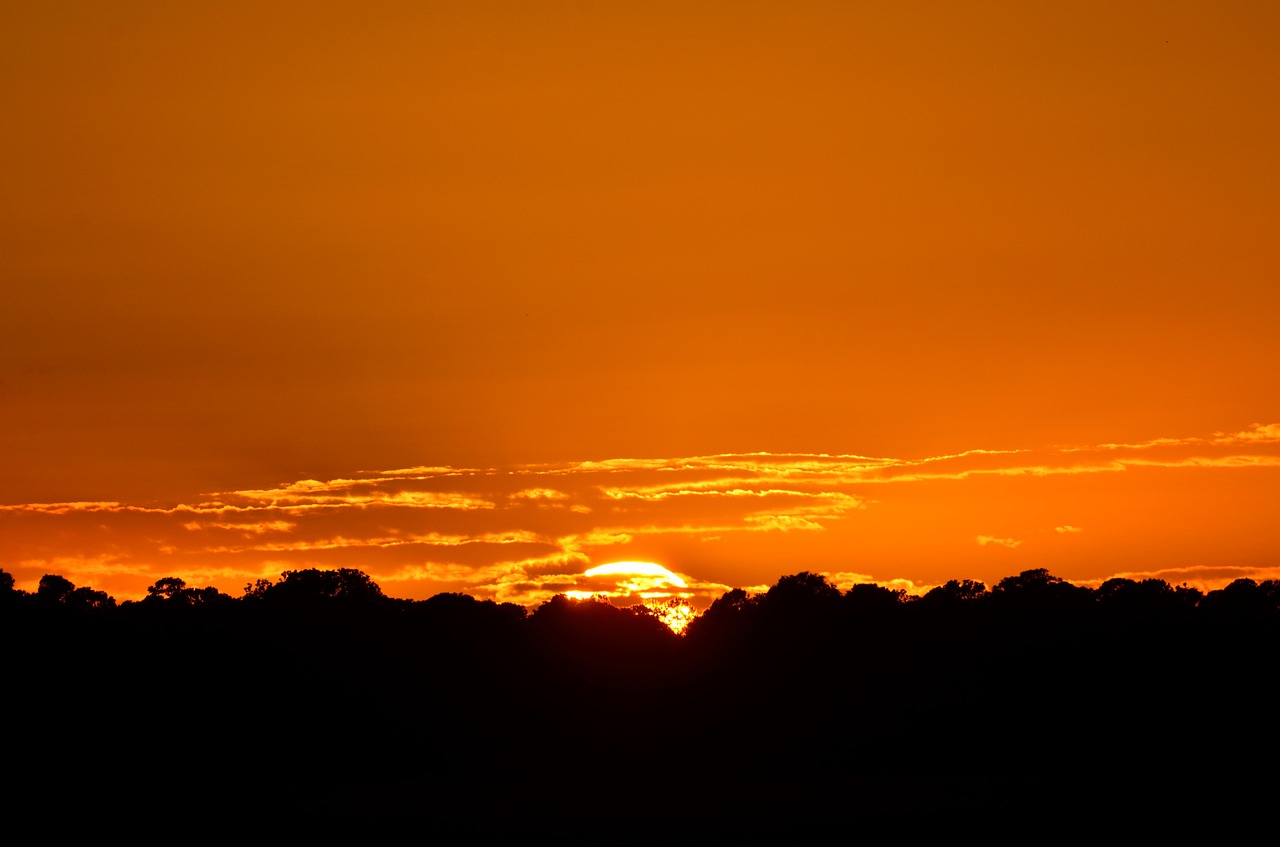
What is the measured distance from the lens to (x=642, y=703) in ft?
554

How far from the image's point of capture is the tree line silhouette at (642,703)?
113312 millimetres

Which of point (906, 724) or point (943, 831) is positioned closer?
point (943, 831)

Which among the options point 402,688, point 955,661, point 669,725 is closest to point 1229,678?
point 955,661

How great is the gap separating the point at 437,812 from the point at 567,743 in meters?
54.3

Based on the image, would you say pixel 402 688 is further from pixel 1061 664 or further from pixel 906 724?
pixel 1061 664

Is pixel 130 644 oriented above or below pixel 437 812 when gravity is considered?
above

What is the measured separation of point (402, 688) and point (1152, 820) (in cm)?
8280

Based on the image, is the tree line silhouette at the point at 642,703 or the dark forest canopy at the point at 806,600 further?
the dark forest canopy at the point at 806,600

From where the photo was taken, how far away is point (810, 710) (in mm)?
162000

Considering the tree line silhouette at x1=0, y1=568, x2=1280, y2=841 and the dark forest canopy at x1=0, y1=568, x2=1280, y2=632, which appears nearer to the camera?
the tree line silhouette at x1=0, y1=568, x2=1280, y2=841

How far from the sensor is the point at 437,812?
109812 millimetres

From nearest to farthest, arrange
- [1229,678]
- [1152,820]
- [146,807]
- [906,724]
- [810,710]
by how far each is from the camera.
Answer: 1. [1152,820]
2. [146,807]
3. [1229,678]
4. [906,724]
5. [810,710]

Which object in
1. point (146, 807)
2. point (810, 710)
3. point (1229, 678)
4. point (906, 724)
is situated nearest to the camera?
point (146, 807)

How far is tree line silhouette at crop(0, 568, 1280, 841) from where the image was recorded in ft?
372
